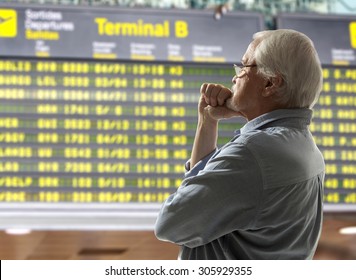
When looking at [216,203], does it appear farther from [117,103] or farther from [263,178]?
[117,103]

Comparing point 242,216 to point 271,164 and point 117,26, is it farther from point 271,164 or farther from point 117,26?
point 117,26

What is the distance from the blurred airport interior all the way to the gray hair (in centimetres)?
248

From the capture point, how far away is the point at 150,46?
3.91m

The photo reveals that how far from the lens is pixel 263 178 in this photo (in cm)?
124

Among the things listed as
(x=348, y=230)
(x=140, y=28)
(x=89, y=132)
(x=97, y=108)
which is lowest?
(x=348, y=230)

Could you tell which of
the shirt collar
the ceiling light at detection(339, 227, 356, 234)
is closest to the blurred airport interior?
the ceiling light at detection(339, 227, 356, 234)

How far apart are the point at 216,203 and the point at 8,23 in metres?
2.84

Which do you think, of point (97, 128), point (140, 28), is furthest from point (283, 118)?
point (140, 28)

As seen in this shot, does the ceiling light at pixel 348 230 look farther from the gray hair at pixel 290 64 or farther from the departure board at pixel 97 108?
the gray hair at pixel 290 64

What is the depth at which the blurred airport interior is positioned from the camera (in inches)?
147

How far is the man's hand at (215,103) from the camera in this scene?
142cm

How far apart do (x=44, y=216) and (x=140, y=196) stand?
0.49m

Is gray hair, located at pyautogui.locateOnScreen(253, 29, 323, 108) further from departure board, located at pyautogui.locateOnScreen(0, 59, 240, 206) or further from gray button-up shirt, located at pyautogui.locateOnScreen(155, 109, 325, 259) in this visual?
departure board, located at pyautogui.locateOnScreen(0, 59, 240, 206)

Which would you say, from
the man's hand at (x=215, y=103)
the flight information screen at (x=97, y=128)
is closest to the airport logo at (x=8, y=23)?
the flight information screen at (x=97, y=128)
